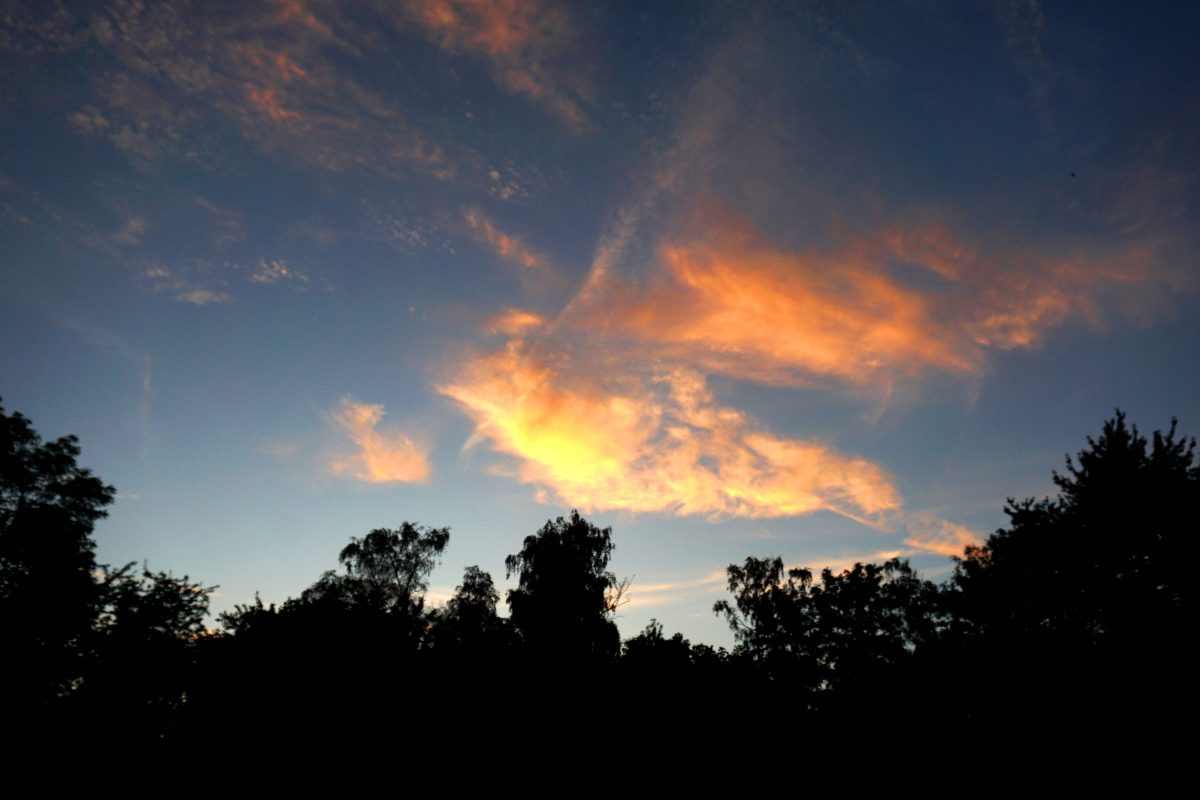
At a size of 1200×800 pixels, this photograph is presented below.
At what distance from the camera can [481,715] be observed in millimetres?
20844

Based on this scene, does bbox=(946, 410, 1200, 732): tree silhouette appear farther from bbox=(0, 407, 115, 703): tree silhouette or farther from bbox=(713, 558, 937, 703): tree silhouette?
bbox=(0, 407, 115, 703): tree silhouette

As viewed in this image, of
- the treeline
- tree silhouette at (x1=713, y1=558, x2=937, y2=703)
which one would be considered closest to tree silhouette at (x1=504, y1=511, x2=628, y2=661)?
the treeline

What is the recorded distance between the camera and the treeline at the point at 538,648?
20766mm

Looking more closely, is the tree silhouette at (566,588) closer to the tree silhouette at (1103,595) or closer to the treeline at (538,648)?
the treeline at (538,648)

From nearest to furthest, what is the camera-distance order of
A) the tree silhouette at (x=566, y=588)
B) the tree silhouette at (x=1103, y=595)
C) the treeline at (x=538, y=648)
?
the treeline at (x=538, y=648), the tree silhouette at (x=1103, y=595), the tree silhouette at (x=566, y=588)

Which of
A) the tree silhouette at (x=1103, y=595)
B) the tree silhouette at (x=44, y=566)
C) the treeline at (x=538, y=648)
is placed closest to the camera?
the treeline at (x=538, y=648)

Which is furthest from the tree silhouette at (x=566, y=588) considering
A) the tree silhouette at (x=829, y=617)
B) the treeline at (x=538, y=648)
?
the tree silhouette at (x=829, y=617)

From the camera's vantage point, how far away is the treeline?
20766mm

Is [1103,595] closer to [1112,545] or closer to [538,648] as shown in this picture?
[1112,545]

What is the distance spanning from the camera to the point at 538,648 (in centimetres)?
2562

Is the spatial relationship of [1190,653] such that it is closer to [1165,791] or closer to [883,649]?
[1165,791]

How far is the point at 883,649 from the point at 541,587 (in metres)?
36.0

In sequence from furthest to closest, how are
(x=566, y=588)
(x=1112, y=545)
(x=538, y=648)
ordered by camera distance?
(x=566, y=588)
(x=1112, y=545)
(x=538, y=648)

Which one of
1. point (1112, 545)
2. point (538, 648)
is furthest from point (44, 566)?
point (1112, 545)
